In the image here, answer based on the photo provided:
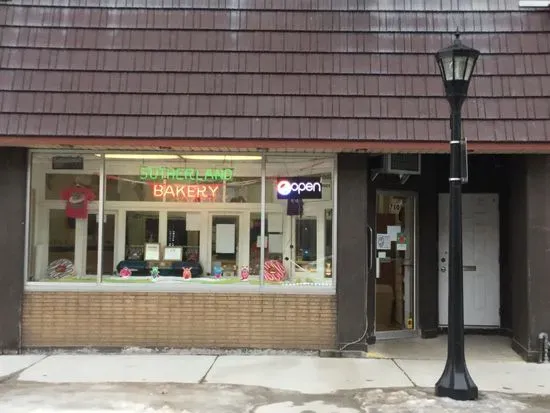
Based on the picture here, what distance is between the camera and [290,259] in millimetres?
8164

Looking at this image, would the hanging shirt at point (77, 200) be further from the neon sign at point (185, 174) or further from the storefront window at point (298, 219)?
the storefront window at point (298, 219)

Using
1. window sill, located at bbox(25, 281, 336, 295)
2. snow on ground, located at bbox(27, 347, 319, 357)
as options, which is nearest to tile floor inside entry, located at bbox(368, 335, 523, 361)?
snow on ground, located at bbox(27, 347, 319, 357)

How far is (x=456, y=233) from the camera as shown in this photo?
606cm

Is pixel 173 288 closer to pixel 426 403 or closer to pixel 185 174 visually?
pixel 185 174

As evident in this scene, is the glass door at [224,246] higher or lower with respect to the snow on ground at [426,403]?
higher

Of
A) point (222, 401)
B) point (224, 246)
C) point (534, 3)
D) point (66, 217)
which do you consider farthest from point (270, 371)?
point (534, 3)

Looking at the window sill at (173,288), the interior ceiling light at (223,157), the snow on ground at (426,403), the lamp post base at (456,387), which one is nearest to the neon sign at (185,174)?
the interior ceiling light at (223,157)

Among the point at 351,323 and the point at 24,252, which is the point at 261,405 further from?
the point at 24,252

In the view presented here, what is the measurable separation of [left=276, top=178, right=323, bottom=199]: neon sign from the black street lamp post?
2.37m

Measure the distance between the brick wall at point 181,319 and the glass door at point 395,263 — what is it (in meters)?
1.53

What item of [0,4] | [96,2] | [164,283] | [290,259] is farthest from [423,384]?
[0,4]

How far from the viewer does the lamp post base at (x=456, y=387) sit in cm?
580

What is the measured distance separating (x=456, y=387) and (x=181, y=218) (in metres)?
4.27

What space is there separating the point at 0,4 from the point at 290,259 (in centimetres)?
525
